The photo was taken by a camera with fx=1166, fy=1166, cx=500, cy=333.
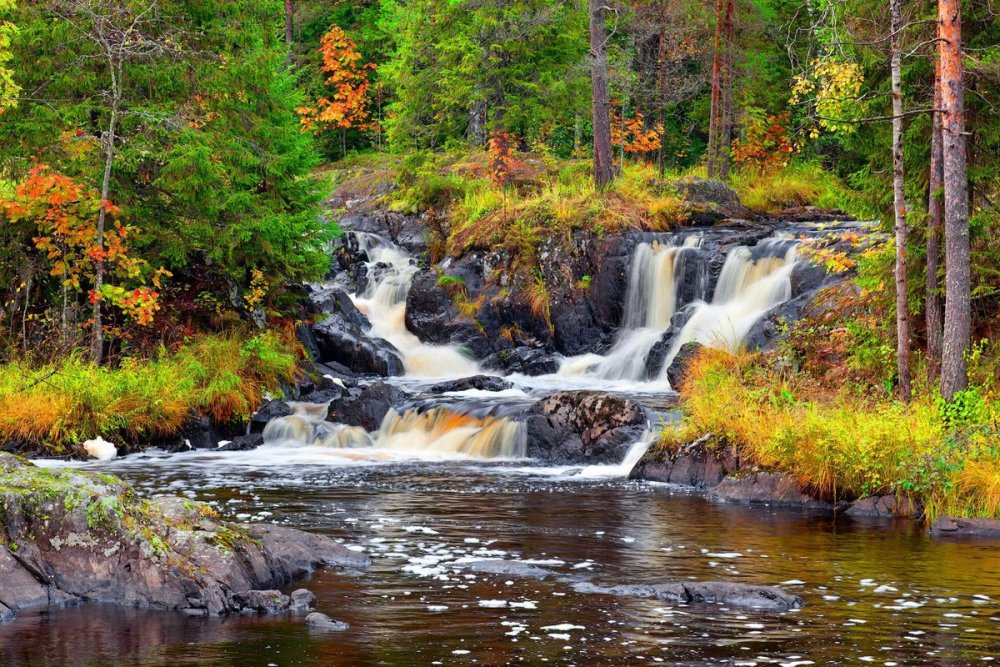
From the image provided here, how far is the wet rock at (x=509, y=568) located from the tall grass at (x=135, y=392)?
30.0 ft

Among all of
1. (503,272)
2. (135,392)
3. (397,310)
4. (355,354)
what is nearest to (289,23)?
(397,310)

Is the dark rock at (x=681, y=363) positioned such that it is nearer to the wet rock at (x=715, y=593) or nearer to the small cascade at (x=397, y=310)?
the small cascade at (x=397, y=310)

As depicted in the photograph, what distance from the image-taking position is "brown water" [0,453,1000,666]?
7.79 metres

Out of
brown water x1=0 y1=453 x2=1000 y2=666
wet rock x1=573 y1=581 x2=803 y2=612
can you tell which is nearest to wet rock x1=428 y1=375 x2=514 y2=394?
brown water x1=0 y1=453 x2=1000 y2=666

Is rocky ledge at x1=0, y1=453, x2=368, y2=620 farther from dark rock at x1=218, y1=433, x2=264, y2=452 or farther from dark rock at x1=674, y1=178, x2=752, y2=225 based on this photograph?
dark rock at x1=674, y1=178, x2=752, y2=225

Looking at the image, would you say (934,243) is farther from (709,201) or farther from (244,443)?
(709,201)

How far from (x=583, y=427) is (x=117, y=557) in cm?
960

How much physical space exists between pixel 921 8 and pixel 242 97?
11.5 metres

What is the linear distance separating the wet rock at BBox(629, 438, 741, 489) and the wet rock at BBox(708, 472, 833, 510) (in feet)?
1.04

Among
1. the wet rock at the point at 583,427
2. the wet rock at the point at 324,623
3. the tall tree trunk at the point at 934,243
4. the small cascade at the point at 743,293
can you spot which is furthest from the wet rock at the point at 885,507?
the small cascade at the point at 743,293

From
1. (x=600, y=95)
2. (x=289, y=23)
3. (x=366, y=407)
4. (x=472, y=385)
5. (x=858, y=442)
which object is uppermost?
(x=289, y=23)

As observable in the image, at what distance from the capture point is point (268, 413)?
64.8 feet

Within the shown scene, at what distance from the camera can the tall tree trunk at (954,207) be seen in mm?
13812

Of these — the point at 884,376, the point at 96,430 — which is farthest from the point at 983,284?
Result: the point at 96,430
